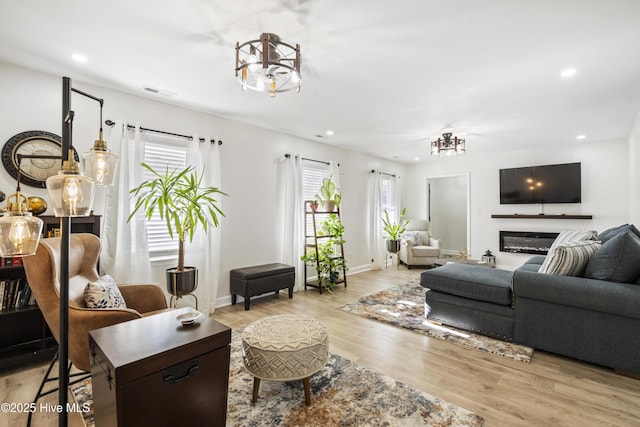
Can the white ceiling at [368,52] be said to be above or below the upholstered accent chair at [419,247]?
above

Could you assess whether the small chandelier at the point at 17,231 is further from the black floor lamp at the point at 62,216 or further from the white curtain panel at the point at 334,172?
the white curtain panel at the point at 334,172

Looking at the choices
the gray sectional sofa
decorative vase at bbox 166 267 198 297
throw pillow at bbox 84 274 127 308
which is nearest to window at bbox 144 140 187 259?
decorative vase at bbox 166 267 198 297

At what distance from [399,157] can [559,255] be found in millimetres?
4615

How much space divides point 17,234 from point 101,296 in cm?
114

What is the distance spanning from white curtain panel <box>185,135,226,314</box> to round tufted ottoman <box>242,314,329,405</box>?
1814mm

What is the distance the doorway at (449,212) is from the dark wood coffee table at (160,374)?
7536 mm

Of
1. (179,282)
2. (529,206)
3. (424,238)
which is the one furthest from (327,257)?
(529,206)

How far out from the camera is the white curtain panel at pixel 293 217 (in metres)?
4.71

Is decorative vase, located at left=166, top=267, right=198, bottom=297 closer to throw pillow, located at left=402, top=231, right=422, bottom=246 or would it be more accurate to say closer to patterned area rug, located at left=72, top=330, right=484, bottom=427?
patterned area rug, located at left=72, top=330, right=484, bottom=427

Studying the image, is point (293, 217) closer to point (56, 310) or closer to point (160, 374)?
point (56, 310)

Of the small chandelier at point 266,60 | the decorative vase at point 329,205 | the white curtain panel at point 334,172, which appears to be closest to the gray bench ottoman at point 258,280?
the decorative vase at point 329,205

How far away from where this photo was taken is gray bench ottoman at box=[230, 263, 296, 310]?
3.82 m

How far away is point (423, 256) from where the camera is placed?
21.2ft

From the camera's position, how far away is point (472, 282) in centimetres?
305
